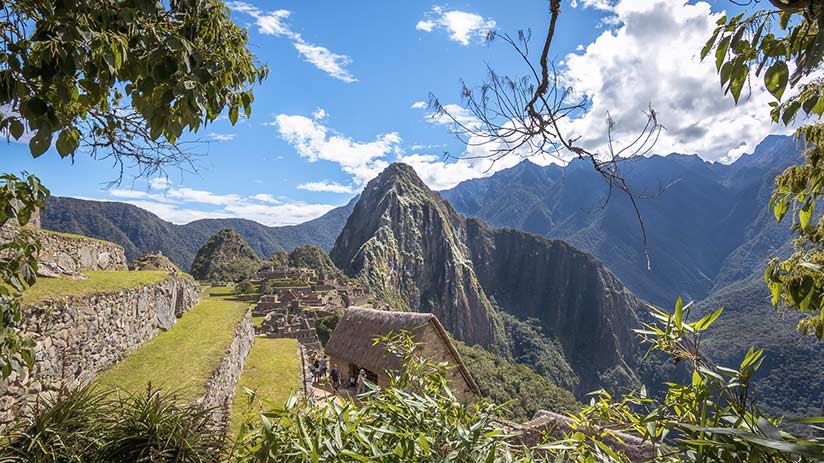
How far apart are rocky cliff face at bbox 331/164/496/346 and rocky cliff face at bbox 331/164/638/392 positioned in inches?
13.4

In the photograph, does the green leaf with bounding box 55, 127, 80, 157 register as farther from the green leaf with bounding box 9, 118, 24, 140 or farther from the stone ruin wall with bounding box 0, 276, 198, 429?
the stone ruin wall with bounding box 0, 276, 198, 429

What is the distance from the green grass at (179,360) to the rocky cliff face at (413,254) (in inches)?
3227

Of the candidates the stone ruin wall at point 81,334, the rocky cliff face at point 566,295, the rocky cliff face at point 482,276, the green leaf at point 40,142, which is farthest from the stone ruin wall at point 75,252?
the rocky cliff face at point 566,295

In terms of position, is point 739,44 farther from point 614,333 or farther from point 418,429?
point 614,333

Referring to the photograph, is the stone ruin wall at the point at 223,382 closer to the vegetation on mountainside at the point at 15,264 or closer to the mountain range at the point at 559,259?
the vegetation on mountainside at the point at 15,264

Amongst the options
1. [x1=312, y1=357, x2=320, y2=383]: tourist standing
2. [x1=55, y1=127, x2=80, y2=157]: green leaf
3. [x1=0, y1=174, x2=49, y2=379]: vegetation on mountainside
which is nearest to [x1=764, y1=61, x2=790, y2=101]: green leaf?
[x1=55, y1=127, x2=80, y2=157]: green leaf

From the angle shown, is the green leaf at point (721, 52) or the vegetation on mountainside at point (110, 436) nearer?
the green leaf at point (721, 52)

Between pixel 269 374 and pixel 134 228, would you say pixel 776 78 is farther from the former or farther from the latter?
pixel 134 228

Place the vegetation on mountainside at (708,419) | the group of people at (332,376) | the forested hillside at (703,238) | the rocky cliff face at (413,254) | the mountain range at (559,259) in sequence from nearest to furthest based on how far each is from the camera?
the vegetation on mountainside at (708,419) < the group of people at (332,376) < the mountain range at (559,259) < the forested hillside at (703,238) < the rocky cliff face at (413,254)

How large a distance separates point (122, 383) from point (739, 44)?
8474 millimetres

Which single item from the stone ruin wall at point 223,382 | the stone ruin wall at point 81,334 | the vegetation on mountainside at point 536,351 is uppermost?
the stone ruin wall at point 81,334

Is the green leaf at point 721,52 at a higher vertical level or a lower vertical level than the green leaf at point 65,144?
higher

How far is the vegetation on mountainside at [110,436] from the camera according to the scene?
2064 millimetres

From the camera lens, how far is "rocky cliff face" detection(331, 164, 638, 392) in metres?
112
